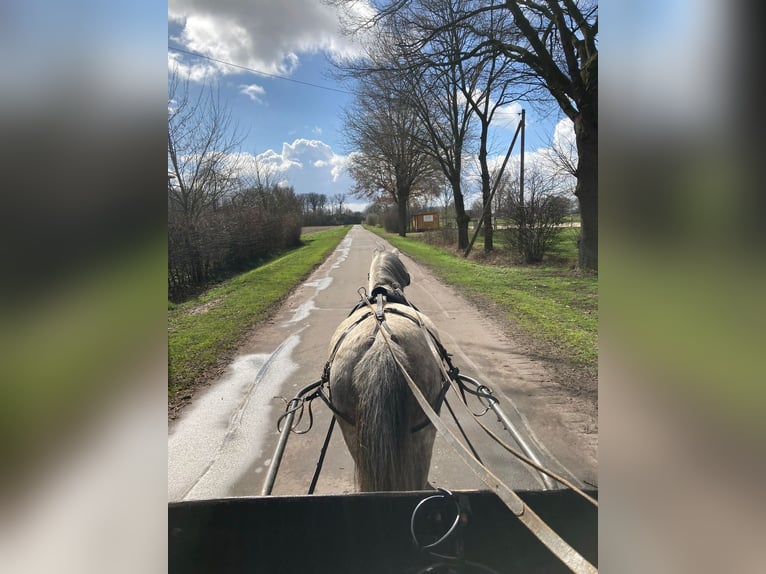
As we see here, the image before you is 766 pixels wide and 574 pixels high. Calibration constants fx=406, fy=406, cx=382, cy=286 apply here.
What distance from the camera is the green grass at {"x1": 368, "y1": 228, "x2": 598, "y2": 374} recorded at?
640 centimetres

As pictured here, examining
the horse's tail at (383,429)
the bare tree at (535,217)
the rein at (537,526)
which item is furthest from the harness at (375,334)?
the bare tree at (535,217)

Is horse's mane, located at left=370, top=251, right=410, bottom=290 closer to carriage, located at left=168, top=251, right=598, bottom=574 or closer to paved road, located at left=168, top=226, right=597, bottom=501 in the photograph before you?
paved road, located at left=168, top=226, right=597, bottom=501

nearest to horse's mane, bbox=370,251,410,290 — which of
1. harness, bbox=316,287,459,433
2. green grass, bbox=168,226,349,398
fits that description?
harness, bbox=316,287,459,433

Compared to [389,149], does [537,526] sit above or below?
below

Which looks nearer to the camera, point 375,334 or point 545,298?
point 375,334

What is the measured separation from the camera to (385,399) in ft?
6.55

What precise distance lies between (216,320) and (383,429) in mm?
7298
